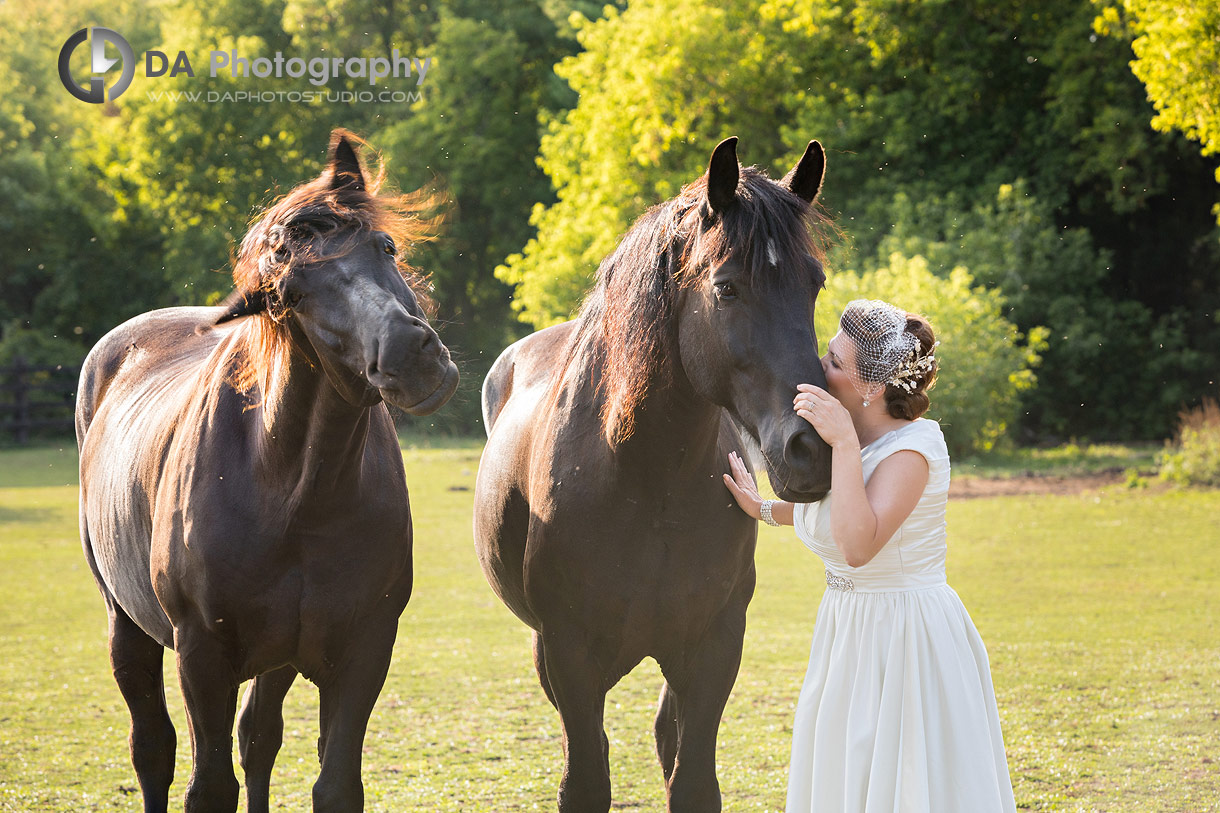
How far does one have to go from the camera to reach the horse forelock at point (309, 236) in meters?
2.94

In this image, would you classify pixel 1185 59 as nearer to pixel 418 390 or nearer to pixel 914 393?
pixel 914 393

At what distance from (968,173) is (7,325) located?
2379 cm

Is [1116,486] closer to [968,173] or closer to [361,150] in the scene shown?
[968,173]

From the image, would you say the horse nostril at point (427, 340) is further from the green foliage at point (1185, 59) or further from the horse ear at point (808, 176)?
the green foliage at point (1185, 59)

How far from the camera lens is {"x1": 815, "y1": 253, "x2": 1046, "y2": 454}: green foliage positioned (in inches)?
626

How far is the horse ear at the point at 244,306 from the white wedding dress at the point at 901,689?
1670mm

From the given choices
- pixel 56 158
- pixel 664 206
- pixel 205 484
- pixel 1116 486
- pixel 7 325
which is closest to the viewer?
pixel 664 206

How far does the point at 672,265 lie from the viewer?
292cm

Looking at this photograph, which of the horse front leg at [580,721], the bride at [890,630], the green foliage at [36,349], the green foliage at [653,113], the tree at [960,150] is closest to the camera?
the bride at [890,630]

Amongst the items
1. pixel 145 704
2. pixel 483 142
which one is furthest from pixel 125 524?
pixel 483 142

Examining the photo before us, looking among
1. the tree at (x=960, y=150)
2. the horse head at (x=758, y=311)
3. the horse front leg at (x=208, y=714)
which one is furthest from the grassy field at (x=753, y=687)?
the tree at (x=960, y=150)

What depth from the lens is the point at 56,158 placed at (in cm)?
3064

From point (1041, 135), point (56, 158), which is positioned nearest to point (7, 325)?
point (56, 158)

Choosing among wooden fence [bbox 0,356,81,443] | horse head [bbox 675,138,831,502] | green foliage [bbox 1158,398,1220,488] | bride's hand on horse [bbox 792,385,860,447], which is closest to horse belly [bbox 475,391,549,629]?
horse head [bbox 675,138,831,502]
